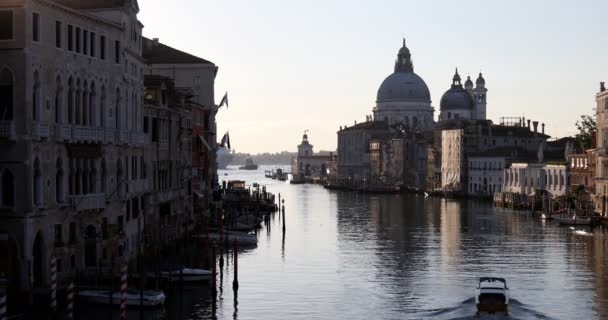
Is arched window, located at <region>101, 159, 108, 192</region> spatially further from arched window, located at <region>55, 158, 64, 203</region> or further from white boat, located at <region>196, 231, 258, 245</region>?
white boat, located at <region>196, 231, 258, 245</region>

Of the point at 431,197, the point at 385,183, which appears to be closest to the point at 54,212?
the point at 431,197

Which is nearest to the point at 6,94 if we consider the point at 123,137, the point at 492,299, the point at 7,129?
the point at 7,129

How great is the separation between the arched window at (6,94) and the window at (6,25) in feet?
2.65

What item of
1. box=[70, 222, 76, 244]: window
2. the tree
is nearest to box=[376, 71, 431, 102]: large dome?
the tree

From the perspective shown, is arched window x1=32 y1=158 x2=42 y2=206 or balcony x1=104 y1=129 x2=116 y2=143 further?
balcony x1=104 y1=129 x2=116 y2=143

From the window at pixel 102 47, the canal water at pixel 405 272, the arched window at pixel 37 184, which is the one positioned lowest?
the canal water at pixel 405 272

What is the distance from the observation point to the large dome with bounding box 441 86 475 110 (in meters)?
168

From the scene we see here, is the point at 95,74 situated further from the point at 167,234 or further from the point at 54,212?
the point at 167,234

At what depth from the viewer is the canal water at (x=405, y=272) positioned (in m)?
33.8

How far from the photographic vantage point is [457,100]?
551 ft

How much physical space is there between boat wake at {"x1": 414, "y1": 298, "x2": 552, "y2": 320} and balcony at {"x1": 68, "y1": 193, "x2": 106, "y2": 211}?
9.37 m

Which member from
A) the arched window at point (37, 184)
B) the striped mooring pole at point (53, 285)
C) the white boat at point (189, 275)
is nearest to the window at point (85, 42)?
the arched window at point (37, 184)

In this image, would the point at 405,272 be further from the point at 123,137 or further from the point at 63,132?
the point at 63,132

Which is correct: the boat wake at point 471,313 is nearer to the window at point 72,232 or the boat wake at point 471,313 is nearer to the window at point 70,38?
the window at point 72,232
